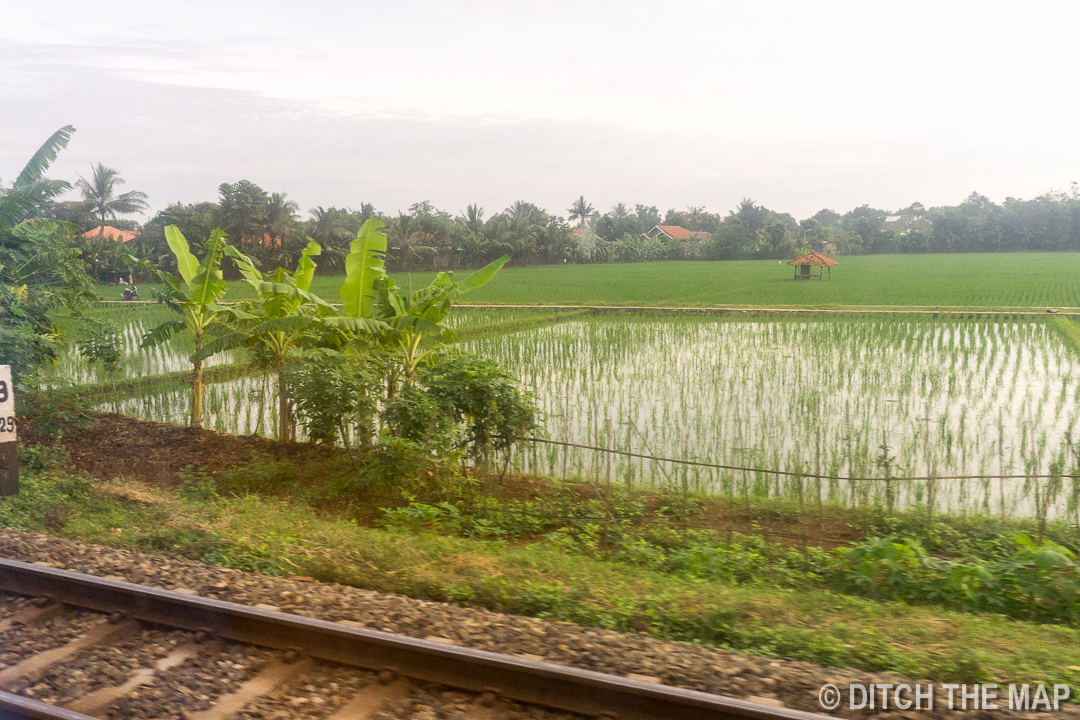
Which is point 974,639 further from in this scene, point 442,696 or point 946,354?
point 946,354

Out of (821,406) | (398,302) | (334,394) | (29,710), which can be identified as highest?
(398,302)

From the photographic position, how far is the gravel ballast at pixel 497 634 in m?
2.59

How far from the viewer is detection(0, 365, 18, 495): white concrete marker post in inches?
187

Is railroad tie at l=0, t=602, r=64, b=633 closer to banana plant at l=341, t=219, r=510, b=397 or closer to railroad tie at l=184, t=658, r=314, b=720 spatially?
railroad tie at l=184, t=658, r=314, b=720

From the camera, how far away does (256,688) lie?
2.68 m

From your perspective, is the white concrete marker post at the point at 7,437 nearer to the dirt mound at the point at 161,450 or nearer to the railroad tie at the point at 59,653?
the dirt mound at the point at 161,450

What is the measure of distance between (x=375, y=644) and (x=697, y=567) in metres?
2.03

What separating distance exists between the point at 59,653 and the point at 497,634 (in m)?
1.81

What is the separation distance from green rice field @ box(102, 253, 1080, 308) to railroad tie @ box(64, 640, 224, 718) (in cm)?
1775

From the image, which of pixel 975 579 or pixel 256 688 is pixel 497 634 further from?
pixel 975 579

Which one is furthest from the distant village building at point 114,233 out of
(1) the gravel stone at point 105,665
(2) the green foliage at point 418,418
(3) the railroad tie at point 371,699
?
(3) the railroad tie at point 371,699

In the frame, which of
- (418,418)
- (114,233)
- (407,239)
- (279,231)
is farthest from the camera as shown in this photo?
(114,233)

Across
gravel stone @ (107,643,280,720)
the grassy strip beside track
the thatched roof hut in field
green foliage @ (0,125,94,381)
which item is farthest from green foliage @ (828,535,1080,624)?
the thatched roof hut in field

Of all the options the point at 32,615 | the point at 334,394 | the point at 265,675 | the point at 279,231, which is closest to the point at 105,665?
the point at 265,675
